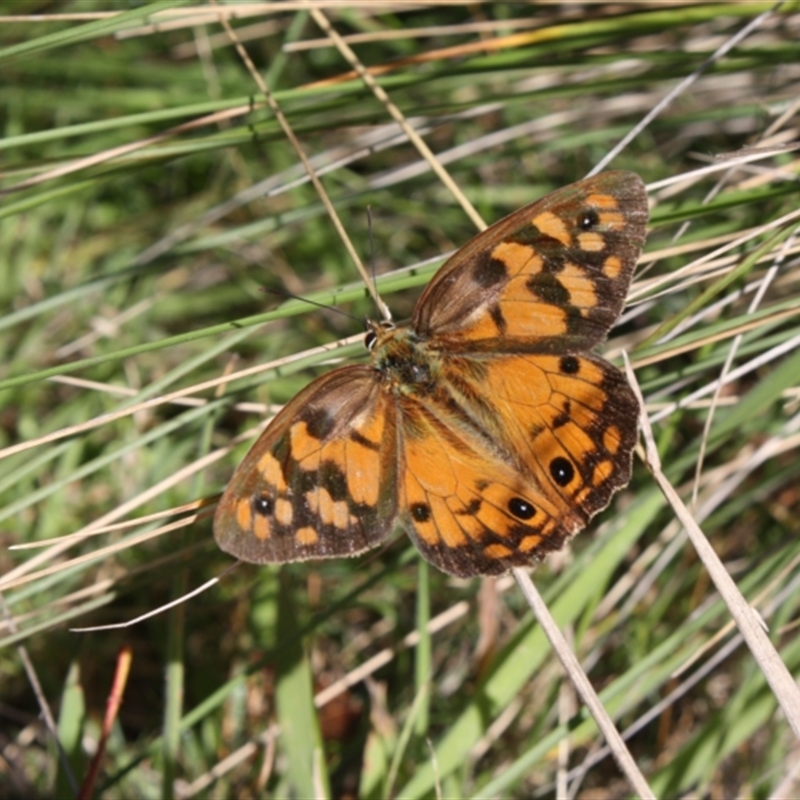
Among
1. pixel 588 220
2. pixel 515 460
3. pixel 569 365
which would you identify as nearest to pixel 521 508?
pixel 515 460

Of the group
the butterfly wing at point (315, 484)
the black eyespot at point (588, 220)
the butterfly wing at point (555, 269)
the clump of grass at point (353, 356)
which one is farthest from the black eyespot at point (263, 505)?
the black eyespot at point (588, 220)

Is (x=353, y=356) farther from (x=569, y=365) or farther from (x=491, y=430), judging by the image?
(x=569, y=365)

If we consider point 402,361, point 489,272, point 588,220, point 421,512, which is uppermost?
point 588,220

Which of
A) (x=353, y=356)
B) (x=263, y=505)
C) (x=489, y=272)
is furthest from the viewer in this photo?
(x=353, y=356)

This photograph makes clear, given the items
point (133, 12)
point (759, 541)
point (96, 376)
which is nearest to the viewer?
point (133, 12)

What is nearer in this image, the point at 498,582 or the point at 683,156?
the point at 498,582

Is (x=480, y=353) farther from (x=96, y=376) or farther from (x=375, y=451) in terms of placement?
(x=96, y=376)

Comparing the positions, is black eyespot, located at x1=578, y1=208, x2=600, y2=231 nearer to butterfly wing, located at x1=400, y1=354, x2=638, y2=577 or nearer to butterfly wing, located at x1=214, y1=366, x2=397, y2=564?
butterfly wing, located at x1=400, y1=354, x2=638, y2=577

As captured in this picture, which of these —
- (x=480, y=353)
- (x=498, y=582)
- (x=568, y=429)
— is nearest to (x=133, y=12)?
(x=480, y=353)
